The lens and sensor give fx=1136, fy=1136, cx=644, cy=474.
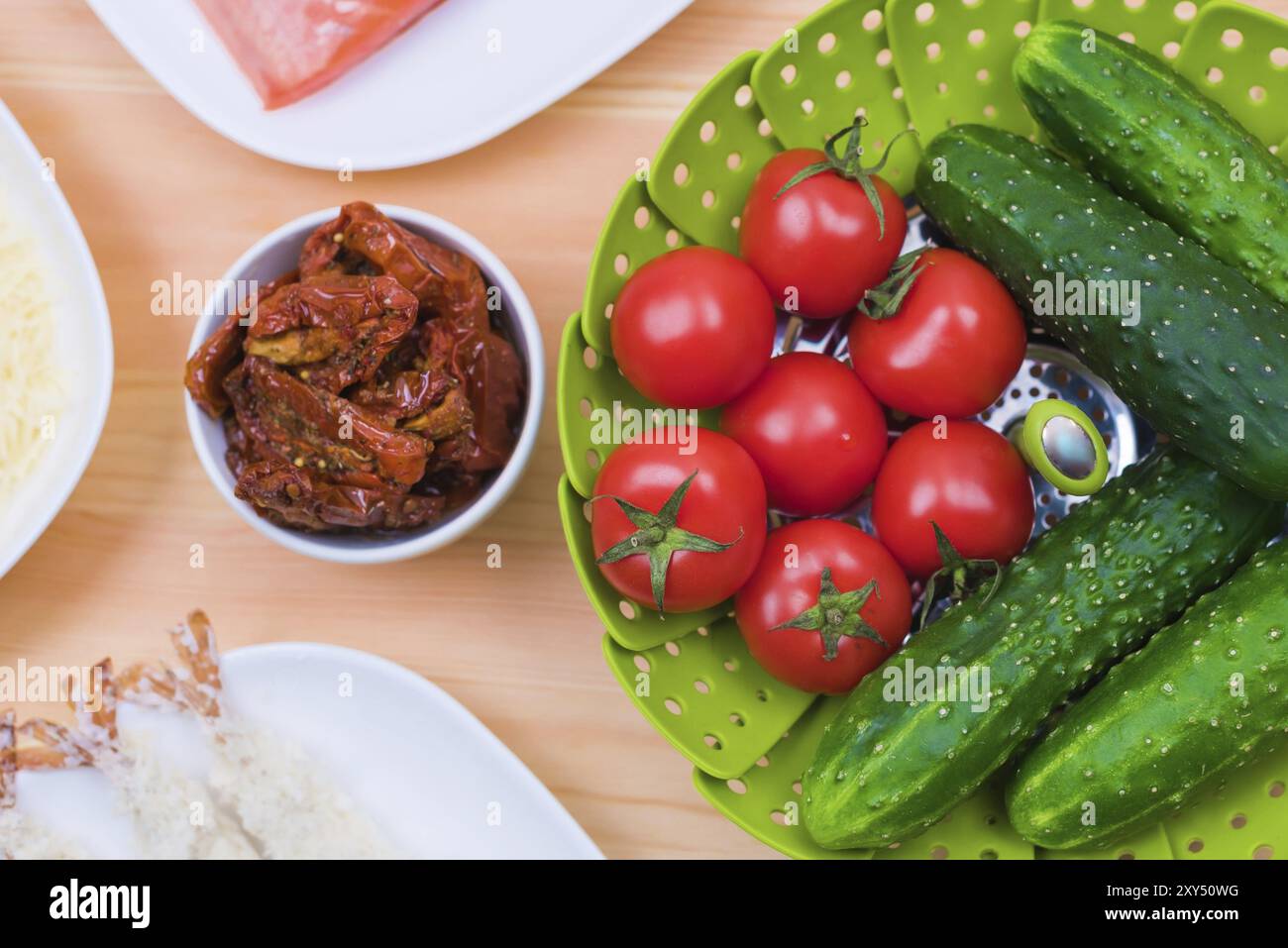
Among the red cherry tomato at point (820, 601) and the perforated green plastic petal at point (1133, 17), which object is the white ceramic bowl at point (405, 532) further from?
the perforated green plastic petal at point (1133, 17)

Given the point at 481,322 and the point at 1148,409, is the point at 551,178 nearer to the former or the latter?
A: the point at 481,322

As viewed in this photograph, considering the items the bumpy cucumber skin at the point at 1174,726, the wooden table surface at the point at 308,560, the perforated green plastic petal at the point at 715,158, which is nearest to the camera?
the bumpy cucumber skin at the point at 1174,726

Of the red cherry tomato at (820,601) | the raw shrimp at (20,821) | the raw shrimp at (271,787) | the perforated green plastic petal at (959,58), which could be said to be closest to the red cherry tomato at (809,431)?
the red cherry tomato at (820,601)

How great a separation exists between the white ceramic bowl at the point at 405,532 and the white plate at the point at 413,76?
13 cm

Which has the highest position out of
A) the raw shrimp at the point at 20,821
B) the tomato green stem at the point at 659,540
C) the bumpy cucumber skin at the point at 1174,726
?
the tomato green stem at the point at 659,540

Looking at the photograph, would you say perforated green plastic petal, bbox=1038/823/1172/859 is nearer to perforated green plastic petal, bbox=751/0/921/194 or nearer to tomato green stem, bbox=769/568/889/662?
tomato green stem, bbox=769/568/889/662

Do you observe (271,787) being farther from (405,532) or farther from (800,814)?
(800,814)

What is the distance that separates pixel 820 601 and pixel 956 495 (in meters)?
0.15

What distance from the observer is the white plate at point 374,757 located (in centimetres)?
103

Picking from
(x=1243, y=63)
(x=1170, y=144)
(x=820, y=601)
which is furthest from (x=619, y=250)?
(x=1243, y=63)

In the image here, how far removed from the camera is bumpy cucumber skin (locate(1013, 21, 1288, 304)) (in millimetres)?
909

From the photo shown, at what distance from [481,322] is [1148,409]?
55 cm

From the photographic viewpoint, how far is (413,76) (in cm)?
111
